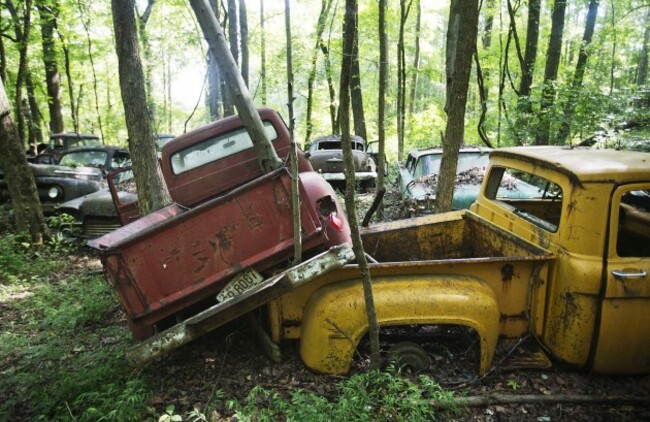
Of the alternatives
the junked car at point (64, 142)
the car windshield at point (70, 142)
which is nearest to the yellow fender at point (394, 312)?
the junked car at point (64, 142)

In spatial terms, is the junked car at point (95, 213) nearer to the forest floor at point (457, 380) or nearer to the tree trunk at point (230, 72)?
the tree trunk at point (230, 72)

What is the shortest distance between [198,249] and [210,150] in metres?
2.13

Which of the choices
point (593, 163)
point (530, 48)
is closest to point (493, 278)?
point (593, 163)

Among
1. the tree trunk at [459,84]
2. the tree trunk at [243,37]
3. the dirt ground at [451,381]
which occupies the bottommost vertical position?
the dirt ground at [451,381]

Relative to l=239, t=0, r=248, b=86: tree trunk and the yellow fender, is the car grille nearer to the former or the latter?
the yellow fender

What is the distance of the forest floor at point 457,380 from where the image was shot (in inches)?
125

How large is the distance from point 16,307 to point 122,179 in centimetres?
446

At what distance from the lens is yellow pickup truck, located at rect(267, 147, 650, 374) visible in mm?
3199

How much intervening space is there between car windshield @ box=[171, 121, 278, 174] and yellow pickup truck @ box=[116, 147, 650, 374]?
2071mm

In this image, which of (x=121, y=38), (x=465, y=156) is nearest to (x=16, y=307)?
(x=121, y=38)

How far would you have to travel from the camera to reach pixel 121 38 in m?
6.21

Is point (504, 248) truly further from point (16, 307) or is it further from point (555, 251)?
point (16, 307)

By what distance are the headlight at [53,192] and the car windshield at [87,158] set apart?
154 centimetres

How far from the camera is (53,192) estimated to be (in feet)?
28.9
